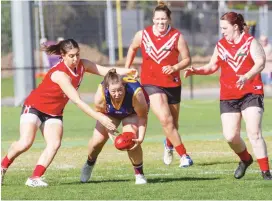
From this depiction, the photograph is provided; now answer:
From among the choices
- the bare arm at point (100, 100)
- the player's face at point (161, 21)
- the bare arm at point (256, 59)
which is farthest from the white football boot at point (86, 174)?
the player's face at point (161, 21)

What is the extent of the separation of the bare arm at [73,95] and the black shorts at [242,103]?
63.3 inches

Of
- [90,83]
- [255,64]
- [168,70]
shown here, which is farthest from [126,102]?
[90,83]

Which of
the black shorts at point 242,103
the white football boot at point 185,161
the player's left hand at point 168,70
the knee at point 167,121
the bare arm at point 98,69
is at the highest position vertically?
the bare arm at point 98,69

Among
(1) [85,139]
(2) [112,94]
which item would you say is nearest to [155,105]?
(2) [112,94]

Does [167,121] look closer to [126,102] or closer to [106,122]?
[126,102]

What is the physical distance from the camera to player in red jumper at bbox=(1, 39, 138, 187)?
34.6ft

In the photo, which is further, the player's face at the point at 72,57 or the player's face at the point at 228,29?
the player's face at the point at 228,29

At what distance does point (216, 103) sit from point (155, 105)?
15.6 m

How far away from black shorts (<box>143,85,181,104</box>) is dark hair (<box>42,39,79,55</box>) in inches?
98.4

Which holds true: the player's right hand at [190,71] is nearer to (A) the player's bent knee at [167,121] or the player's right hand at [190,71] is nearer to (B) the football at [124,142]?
(B) the football at [124,142]

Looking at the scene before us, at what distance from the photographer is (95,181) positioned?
1116 centimetres

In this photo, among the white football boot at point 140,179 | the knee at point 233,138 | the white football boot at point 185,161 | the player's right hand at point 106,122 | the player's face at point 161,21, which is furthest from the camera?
the white football boot at point 185,161

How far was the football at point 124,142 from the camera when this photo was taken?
10258 millimetres

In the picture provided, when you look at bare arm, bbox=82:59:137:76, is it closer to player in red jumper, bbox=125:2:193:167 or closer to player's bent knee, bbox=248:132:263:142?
player's bent knee, bbox=248:132:263:142
